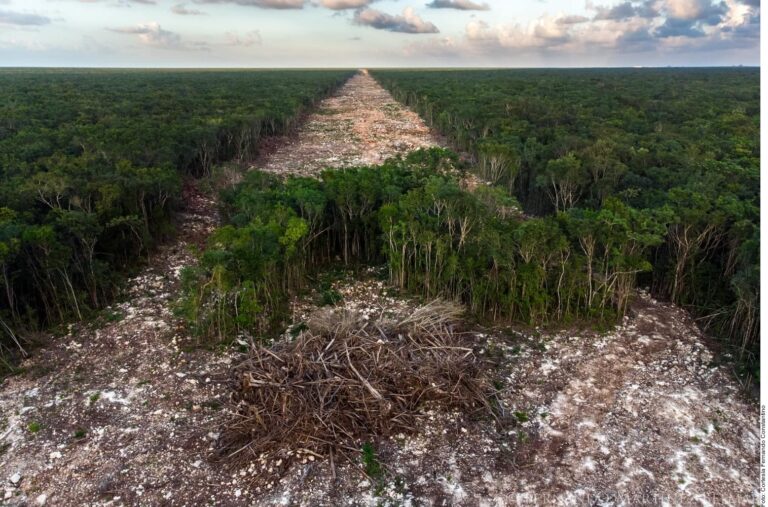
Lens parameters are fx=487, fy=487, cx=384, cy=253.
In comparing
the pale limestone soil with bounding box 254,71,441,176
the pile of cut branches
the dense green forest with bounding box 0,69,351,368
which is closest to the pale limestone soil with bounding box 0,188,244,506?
the pile of cut branches

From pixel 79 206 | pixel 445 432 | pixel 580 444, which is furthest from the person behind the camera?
pixel 79 206

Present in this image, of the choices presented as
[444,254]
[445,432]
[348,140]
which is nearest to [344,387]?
[445,432]

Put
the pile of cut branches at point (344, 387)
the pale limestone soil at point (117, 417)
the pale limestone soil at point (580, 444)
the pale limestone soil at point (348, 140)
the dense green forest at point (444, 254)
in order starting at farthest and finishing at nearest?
the pale limestone soil at point (348, 140), the dense green forest at point (444, 254), the pile of cut branches at point (344, 387), the pale limestone soil at point (117, 417), the pale limestone soil at point (580, 444)

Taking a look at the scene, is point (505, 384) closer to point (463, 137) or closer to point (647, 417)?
point (647, 417)

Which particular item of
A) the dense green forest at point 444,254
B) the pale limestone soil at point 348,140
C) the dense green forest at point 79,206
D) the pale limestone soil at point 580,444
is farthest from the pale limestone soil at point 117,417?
the pale limestone soil at point 348,140

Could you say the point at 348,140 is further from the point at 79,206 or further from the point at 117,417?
the point at 117,417

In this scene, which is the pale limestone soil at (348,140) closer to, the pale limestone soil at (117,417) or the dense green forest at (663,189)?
the dense green forest at (663,189)
